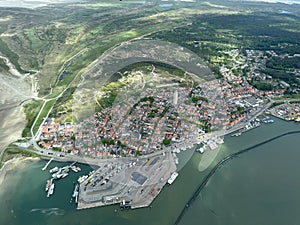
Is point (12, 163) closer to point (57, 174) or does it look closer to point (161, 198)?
point (57, 174)

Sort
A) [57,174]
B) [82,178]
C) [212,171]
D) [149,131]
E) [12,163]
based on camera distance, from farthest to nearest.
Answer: [149,131] → [12,163] → [212,171] → [57,174] → [82,178]

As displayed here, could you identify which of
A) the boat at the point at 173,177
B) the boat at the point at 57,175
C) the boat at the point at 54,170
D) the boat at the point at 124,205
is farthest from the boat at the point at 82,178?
the boat at the point at 173,177

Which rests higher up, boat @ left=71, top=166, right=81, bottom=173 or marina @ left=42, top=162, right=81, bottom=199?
boat @ left=71, top=166, right=81, bottom=173

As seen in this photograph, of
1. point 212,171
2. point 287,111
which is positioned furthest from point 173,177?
point 287,111

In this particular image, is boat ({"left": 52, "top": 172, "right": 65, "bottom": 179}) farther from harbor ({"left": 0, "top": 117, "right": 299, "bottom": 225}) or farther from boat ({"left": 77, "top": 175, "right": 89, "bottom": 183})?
boat ({"left": 77, "top": 175, "right": 89, "bottom": 183})

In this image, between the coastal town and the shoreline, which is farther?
the shoreline

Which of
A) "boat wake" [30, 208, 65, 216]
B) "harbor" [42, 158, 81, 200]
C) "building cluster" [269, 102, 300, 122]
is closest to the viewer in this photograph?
"boat wake" [30, 208, 65, 216]

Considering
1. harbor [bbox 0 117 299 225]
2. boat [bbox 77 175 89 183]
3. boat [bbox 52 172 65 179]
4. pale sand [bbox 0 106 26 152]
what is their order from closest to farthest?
harbor [bbox 0 117 299 225]
boat [bbox 77 175 89 183]
boat [bbox 52 172 65 179]
pale sand [bbox 0 106 26 152]

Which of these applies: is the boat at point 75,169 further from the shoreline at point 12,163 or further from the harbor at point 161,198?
the shoreline at point 12,163

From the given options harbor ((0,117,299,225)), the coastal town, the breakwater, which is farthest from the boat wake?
the breakwater

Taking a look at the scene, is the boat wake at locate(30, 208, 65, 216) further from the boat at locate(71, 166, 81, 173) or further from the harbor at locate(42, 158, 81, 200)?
the boat at locate(71, 166, 81, 173)

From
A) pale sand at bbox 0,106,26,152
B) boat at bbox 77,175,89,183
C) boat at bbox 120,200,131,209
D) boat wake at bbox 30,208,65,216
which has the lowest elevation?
boat wake at bbox 30,208,65,216
